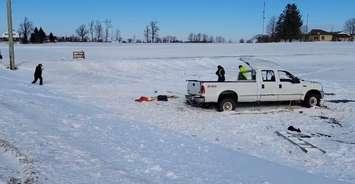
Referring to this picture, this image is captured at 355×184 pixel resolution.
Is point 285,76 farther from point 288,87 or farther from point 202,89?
point 202,89

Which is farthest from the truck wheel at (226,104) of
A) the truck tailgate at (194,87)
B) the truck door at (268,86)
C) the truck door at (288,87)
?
the truck door at (288,87)

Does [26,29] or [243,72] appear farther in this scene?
[26,29]

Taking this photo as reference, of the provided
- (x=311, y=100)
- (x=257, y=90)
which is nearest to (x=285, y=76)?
(x=311, y=100)

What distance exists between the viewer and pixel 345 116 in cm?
1923

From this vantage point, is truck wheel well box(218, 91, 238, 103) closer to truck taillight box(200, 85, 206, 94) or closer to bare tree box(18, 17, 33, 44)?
truck taillight box(200, 85, 206, 94)

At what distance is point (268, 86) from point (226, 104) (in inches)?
74.6

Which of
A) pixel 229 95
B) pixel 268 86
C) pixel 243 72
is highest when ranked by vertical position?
pixel 243 72

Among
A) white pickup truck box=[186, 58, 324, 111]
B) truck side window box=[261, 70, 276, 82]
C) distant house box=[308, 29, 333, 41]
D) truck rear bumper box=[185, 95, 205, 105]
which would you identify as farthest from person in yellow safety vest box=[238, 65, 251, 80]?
distant house box=[308, 29, 333, 41]

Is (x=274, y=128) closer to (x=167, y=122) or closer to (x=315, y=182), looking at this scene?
(x=167, y=122)

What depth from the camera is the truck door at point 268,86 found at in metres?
20.6

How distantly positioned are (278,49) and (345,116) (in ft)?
210

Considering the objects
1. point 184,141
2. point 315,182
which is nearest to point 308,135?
point 184,141

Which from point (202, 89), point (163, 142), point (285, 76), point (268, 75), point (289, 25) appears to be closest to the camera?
point (163, 142)

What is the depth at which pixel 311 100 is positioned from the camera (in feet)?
70.4
